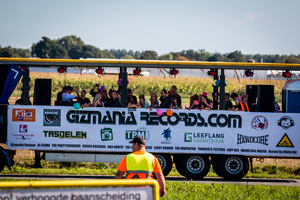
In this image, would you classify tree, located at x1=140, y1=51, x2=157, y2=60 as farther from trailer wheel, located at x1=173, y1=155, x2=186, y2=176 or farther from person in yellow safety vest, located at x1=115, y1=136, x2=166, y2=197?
person in yellow safety vest, located at x1=115, y1=136, x2=166, y2=197

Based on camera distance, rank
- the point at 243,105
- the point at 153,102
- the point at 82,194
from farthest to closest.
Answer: the point at 153,102 → the point at 243,105 → the point at 82,194

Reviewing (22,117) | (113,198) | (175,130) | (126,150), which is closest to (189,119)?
(175,130)

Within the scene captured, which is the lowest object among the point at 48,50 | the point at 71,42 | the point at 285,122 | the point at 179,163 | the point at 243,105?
the point at 179,163

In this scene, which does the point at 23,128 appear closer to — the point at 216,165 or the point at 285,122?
the point at 216,165

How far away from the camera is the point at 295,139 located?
14.5 metres

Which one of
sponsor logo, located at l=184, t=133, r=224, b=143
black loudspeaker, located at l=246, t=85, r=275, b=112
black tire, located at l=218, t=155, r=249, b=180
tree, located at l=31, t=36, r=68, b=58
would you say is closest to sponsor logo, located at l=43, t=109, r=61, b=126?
sponsor logo, located at l=184, t=133, r=224, b=143

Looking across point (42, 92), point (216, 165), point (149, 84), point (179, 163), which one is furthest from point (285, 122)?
point (149, 84)

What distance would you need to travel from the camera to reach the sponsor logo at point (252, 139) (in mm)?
14414

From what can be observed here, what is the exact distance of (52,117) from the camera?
14.3 m

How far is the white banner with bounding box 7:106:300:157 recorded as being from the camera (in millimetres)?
14297

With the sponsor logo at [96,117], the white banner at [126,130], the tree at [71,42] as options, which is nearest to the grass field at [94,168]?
the white banner at [126,130]

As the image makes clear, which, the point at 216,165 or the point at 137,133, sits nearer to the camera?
the point at 137,133

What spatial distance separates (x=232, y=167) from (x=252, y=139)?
94 cm

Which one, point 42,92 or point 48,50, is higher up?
point 48,50
